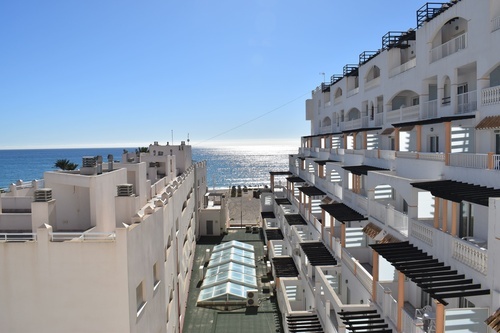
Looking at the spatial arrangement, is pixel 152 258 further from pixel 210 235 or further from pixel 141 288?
pixel 210 235

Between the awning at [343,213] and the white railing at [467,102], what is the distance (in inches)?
289

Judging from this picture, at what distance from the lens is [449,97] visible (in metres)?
20.4

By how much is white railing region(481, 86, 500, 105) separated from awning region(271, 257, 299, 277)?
18.0 meters

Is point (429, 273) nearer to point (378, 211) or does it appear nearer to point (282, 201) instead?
point (378, 211)

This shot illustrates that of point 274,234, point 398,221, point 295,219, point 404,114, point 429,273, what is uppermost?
point 404,114

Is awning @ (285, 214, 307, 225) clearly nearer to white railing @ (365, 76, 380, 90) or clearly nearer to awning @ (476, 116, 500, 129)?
white railing @ (365, 76, 380, 90)

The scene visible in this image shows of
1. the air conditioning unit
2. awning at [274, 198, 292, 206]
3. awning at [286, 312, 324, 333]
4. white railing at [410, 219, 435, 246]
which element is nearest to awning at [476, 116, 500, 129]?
white railing at [410, 219, 435, 246]

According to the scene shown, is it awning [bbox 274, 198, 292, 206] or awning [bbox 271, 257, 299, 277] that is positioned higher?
awning [bbox 274, 198, 292, 206]

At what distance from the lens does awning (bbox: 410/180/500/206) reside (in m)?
12.3

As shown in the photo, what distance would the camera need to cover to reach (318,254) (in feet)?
82.5

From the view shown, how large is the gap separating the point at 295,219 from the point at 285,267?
18.5 ft

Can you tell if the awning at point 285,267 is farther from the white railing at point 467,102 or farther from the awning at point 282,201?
the white railing at point 467,102

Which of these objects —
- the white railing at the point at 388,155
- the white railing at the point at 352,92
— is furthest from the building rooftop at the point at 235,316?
the white railing at the point at 352,92

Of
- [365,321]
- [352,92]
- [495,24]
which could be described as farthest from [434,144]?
[352,92]
